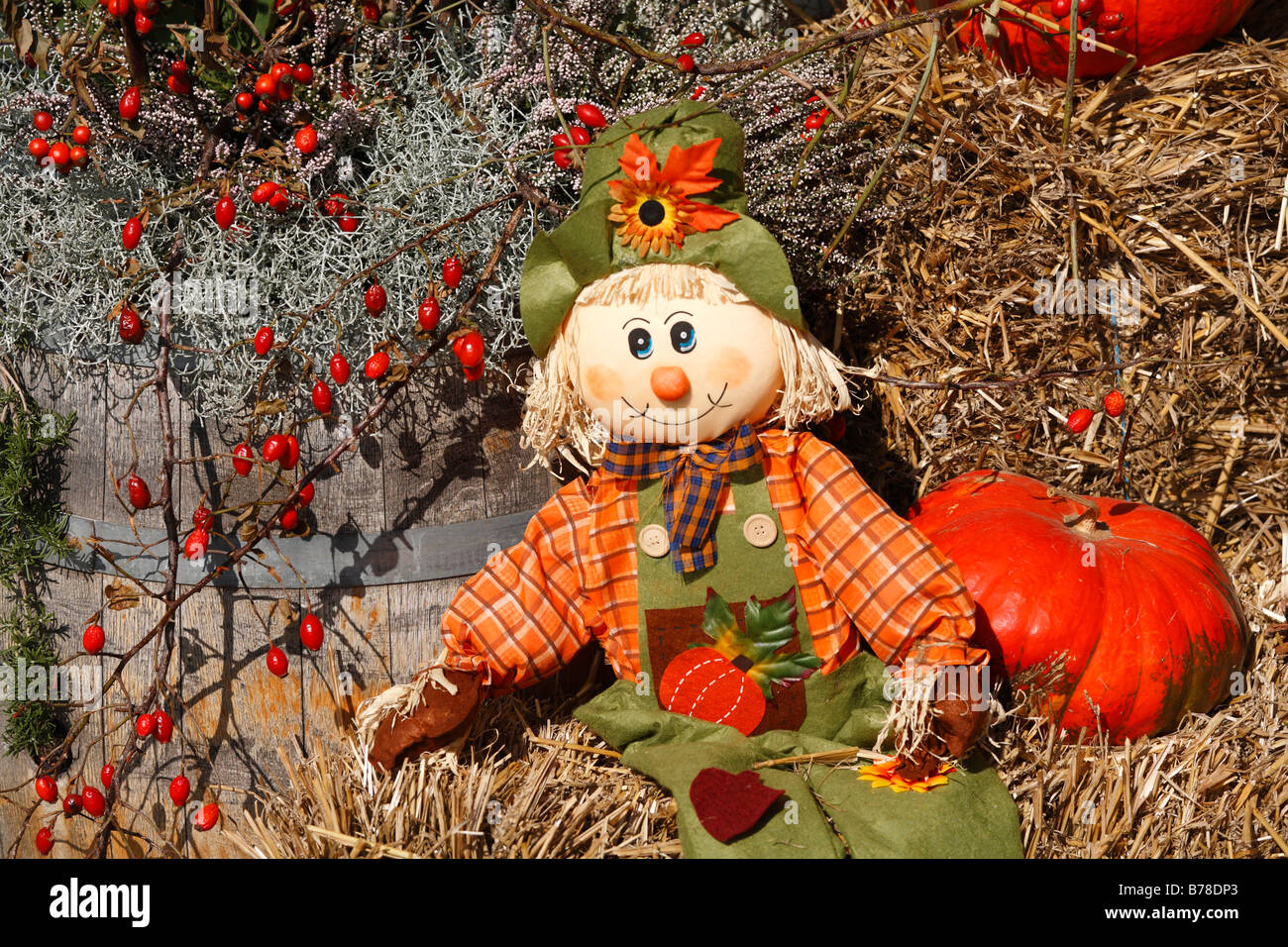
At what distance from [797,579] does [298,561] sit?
36.5 inches

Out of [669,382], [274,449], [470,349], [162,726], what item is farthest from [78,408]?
[669,382]

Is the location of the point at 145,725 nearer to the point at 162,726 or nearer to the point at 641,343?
the point at 162,726

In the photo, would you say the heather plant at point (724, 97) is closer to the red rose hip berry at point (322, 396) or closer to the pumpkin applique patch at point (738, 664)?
the red rose hip berry at point (322, 396)

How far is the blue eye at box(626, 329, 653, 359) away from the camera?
1.70 meters

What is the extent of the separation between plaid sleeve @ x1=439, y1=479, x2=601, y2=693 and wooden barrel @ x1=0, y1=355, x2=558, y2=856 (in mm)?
179

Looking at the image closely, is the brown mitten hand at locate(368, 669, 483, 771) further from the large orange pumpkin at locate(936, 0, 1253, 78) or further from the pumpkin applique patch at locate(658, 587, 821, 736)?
the large orange pumpkin at locate(936, 0, 1253, 78)

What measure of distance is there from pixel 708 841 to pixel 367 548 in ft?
2.78

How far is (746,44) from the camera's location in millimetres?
2139

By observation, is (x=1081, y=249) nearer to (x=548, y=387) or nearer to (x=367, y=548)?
(x=548, y=387)

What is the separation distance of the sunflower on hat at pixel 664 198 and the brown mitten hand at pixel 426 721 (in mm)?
776

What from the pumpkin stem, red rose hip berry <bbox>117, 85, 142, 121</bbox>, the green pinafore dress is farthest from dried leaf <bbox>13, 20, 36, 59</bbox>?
the pumpkin stem

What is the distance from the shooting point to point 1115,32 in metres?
2.12

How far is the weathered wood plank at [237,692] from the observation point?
202cm
